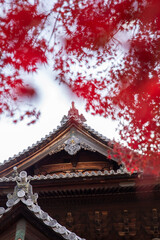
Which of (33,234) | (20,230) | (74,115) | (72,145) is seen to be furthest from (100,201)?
(74,115)

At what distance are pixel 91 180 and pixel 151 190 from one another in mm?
1612

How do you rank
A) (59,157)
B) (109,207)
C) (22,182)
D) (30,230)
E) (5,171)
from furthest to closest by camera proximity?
(59,157)
(5,171)
(109,207)
(22,182)
(30,230)

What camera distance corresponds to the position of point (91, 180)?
299 inches

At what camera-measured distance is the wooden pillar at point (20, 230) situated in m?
5.65

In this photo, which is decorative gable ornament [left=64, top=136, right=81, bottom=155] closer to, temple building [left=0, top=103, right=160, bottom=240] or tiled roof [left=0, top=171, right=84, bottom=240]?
temple building [left=0, top=103, right=160, bottom=240]

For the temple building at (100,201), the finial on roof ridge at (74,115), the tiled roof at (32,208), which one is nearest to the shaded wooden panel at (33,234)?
the tiled roof at (32,208)

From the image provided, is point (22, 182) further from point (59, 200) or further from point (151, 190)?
point (151, 190)

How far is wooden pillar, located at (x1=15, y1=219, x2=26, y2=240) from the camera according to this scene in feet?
18.5

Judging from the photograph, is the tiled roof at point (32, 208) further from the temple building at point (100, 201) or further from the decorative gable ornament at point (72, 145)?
the decorative gable ornament at point (72, 145)

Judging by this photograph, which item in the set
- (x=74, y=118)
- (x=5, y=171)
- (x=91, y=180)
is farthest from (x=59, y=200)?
(x=74, y=118)

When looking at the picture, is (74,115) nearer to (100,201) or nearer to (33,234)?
(100,201)

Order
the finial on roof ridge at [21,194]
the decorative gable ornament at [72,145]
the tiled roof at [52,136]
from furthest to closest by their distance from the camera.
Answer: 1. the decorative gable ornament at [72,145]
2. the tiled roof at [52,136]
3. the finial on roof ridge at [21,194]

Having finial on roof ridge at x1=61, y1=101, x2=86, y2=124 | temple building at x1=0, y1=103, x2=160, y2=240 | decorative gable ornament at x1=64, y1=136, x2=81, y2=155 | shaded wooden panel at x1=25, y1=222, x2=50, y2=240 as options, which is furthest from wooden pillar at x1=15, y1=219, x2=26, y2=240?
finial on roof ridge at x1=61, y1=101, x2=86, y2=124

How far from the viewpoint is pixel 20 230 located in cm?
573
